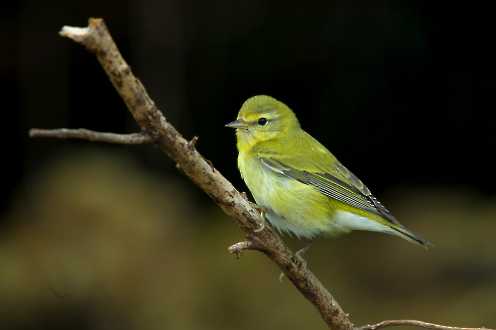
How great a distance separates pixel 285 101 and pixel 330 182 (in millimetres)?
3153

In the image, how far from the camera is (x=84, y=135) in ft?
6.72

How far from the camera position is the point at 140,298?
19.6ft

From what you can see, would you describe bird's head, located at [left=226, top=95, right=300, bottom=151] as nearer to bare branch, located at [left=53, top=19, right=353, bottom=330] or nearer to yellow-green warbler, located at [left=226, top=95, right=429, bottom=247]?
yellow-green warbler, located at [left=226, top=95, right=429, bottom=247]

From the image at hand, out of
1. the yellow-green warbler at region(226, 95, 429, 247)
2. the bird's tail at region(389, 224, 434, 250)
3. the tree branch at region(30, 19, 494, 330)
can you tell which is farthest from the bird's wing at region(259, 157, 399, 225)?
the tree branch at region(30, 19, 494, 330)

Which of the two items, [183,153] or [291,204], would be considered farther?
[291,204]

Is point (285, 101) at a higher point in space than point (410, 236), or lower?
higher

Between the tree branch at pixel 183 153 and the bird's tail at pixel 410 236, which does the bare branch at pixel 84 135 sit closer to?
the tree branch at pixel 183 153

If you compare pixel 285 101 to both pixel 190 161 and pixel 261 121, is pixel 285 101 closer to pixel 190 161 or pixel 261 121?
pixel 261 121

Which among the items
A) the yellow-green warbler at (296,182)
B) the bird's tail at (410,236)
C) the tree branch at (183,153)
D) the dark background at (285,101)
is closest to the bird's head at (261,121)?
the yellow-green warbler at (296,182)

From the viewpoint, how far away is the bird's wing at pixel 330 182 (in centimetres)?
353

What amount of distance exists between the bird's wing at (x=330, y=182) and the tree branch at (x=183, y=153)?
866 millimetres

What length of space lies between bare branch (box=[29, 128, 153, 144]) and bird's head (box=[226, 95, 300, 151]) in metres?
1.46

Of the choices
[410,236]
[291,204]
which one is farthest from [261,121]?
[410,236]

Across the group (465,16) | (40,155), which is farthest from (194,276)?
(465,16)
